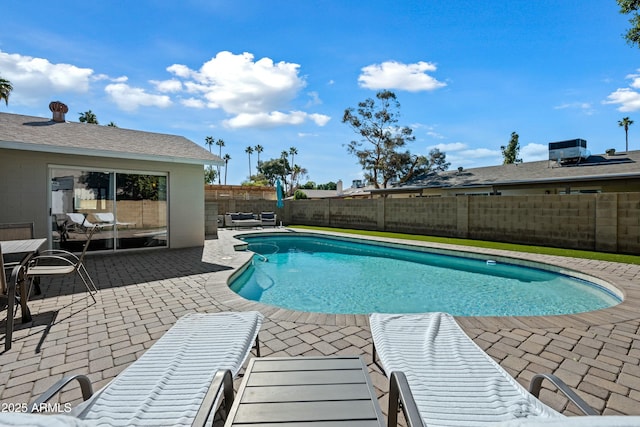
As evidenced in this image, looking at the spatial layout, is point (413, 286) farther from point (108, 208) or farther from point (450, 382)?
point (108, 208)

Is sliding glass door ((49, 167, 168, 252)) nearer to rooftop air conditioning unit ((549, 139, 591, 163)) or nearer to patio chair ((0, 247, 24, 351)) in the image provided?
patio chair ((0, 247, 24, 351))

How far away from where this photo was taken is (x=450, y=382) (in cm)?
177

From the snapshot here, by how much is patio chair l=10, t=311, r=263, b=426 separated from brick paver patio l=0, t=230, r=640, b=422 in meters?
0.80

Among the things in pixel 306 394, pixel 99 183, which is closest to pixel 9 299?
pixel 306 394

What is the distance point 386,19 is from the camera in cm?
870

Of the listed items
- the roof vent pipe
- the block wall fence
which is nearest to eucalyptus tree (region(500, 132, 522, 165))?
the block wall fence

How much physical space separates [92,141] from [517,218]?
1436 centimetres

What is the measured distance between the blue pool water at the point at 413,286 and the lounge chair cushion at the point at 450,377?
2.95 metres

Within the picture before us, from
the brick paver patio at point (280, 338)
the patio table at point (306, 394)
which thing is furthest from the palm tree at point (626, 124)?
the patio table at point (306, 394)

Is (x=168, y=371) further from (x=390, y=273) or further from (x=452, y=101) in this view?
(x=452, y=101)

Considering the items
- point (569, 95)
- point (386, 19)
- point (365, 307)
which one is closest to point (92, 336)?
point (365, 307)

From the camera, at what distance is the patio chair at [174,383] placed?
1.45 metres

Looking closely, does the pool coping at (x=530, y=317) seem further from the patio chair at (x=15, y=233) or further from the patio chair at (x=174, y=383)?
the patio chair at (x=15, y=233)

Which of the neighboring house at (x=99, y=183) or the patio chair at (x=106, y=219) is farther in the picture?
the patio chair at (x=106, y=219)
